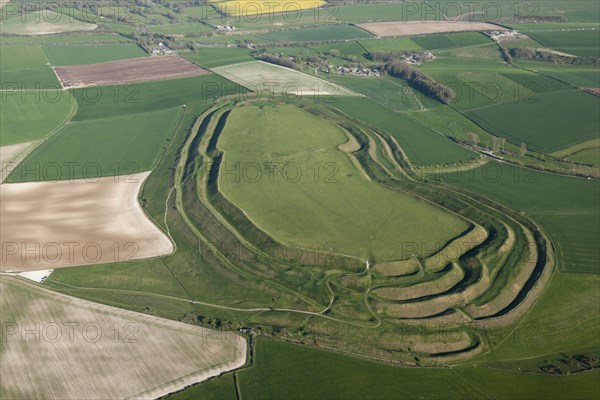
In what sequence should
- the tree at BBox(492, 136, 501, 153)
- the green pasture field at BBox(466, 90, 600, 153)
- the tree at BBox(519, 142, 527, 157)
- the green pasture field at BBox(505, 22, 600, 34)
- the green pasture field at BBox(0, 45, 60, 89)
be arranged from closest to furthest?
the tree at BBox(519, 142, 527, 157) < the tree at BBox(492, 136, 501, 153) < the green pasture field at BBox(466, 90, 600, 153) < the green pasture field at BBox(0, 45, 60, 89) < the green pasture field at BBox(505, 22, 600, 34)

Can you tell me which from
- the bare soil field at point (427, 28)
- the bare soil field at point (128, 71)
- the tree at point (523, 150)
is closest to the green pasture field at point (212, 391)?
the tree at point (523, 150)

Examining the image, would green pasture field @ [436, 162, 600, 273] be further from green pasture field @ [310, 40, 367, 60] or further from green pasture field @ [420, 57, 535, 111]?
green pasture field @ [310, 40, 367, 60]

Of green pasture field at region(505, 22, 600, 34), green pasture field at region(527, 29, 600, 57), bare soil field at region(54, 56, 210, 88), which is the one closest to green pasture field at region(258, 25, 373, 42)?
bare soil field at region(54, 56, 210, 88)

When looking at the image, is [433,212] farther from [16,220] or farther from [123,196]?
[16,220]

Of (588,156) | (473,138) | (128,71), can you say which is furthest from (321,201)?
(128,71)

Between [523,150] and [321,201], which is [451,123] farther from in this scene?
[321,201]
